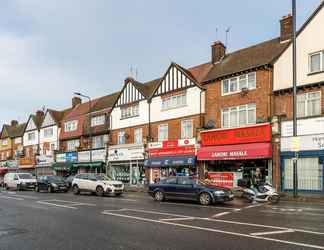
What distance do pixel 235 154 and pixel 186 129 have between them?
634 cm

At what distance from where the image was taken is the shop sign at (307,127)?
24.2m

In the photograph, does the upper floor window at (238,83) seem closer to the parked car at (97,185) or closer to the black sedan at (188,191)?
the parked car at (97,185)

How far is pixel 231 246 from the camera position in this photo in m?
8.75

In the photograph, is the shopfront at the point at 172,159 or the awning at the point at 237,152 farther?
the shopfront at the point at 172,159

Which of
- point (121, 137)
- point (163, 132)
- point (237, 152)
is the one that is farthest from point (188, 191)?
point (121, 137)

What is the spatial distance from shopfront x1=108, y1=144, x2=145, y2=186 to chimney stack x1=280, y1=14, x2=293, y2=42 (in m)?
15.8

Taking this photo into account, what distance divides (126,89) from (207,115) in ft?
38.6

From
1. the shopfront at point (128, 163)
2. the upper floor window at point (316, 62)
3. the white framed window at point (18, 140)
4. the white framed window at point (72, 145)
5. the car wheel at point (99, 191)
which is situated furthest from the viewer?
the white framed window at point (18, 140)

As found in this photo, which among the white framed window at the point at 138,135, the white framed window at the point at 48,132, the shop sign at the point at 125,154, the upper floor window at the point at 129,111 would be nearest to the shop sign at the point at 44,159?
the white framed window at the point at 48,132

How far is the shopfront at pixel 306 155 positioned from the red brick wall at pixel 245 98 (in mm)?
2252

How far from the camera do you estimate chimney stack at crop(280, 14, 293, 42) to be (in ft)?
93.7

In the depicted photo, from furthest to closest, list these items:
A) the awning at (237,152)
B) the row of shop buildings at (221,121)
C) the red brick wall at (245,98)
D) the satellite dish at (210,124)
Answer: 1. the satellite dish at (210,124)
2. the red brick wall at (245,98)
3. the awning at (237,152)
4. the row of shop buildings at (221,121)

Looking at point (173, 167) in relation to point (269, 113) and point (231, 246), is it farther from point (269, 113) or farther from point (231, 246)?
point (231, 246)

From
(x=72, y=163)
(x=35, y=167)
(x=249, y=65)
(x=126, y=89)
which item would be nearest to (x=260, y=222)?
(x=249, y=65)
